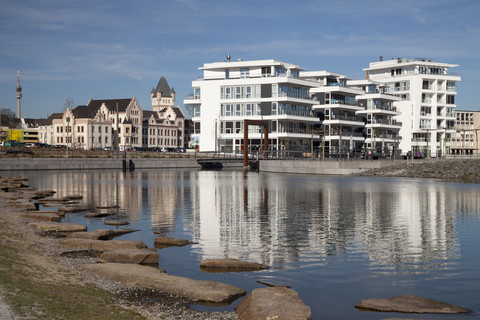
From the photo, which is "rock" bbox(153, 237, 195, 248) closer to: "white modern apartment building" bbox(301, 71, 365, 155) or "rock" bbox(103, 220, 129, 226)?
"rock" bbox(103, 220, 129, 226)

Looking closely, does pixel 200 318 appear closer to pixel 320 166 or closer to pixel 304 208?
pixel 304 208

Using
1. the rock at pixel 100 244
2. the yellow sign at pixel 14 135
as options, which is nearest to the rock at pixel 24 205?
the rock at pixel 100 244

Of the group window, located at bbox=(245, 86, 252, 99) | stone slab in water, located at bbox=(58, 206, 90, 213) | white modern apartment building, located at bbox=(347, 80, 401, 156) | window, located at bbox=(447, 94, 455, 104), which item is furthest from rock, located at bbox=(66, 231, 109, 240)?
window, located at bbox=(447, 94, 455, 104)

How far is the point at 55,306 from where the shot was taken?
30.7ft

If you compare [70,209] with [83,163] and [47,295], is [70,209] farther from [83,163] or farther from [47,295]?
[83,163]

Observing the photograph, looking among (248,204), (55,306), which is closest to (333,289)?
(55,306)

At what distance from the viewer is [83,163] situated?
82.3m

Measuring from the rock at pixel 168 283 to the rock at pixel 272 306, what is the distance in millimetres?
691

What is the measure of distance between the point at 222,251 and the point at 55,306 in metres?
7.86

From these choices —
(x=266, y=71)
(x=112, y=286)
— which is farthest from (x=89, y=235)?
(x=266, y=71)

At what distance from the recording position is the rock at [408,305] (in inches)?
417

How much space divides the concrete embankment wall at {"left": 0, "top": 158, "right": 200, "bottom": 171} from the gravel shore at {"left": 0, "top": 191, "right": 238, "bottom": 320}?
62.5 meters

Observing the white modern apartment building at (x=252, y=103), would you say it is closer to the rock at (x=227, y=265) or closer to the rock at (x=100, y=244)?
the rock at (x=100, y=244)

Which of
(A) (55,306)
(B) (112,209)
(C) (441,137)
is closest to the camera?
(A) (55,306)
